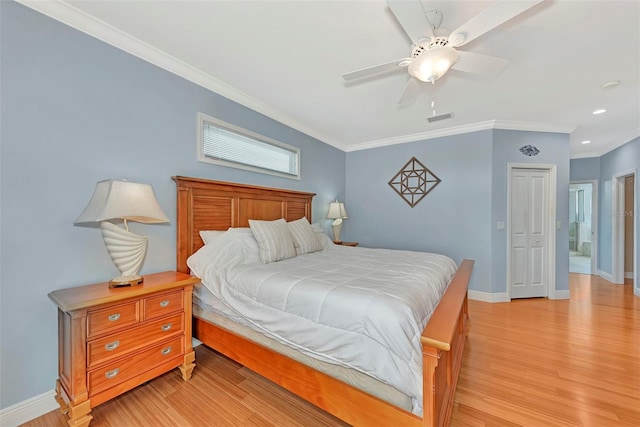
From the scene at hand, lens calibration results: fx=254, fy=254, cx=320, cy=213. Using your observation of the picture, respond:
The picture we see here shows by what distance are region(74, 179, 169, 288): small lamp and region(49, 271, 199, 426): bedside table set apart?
16cm

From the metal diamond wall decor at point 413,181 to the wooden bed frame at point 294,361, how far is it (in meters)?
1.92

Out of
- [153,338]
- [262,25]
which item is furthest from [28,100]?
[153,338]

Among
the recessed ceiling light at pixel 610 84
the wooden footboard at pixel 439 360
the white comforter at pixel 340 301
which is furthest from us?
the recessed ceiling light at pixel 610 84

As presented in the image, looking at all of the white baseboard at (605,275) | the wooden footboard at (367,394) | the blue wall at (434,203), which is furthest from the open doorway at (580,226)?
the wooden footboard at (367,394)

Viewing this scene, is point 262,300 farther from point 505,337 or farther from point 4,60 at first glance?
point 505,337

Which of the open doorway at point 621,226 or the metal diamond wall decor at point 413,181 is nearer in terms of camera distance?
the metal diamond wall decor at point 413,181

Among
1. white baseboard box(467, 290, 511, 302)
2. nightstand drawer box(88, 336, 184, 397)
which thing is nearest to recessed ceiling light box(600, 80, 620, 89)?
white baseboard box(467, 290, 511, 302)

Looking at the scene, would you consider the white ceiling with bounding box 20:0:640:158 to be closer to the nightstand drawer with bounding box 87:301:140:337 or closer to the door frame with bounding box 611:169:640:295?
the door frame with bounding box 611:169:640:295

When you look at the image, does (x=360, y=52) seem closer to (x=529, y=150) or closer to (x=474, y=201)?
(x=474, y=201)

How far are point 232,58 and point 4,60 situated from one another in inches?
55.8

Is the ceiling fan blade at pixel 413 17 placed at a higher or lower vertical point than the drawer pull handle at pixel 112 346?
higher

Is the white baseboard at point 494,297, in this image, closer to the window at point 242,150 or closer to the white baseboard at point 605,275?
the white baseboard at point 605,275

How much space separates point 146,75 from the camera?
218 cm

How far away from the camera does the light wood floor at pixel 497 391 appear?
5.23 ft
